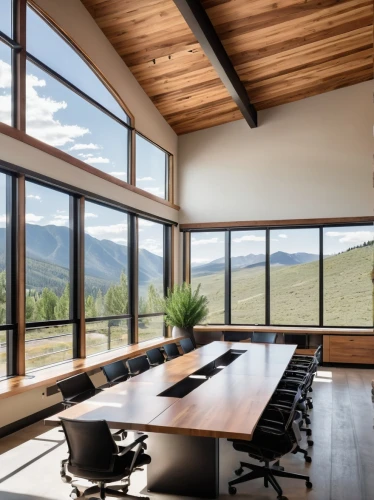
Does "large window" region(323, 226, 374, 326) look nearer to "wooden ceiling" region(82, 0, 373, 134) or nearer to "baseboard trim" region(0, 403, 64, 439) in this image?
"wooden ceiling" region(82, 0, 373, 134)

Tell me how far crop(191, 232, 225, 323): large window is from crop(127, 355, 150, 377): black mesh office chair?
464 centimetres

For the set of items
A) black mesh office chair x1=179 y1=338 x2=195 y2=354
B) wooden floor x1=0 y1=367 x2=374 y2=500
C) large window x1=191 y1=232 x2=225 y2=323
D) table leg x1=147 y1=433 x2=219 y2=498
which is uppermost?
large window x1=191 y1=232 x2=225 y2=323

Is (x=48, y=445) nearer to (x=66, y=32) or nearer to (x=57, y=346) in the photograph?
(x=57, y=346)

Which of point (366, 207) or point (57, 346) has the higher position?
point (366, 207)

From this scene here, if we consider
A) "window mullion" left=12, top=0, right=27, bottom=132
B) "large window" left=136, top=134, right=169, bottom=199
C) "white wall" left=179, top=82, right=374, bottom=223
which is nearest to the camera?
"window mullion" left=12, top=0, right=27, bottom=132

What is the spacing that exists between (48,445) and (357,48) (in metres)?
7.71

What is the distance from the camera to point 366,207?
31.6ft

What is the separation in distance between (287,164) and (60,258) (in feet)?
17.8

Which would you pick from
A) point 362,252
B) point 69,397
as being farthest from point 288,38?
point 69,397

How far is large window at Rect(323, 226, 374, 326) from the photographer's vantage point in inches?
384

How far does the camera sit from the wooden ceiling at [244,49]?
698cm

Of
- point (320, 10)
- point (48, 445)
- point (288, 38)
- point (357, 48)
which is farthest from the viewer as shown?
point (357, 48)

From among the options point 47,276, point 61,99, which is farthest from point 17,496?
point 61,99

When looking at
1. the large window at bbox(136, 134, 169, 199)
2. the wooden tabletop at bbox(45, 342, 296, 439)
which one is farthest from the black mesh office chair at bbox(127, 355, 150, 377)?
the large window at bbox(136, 134, 169, 199)
